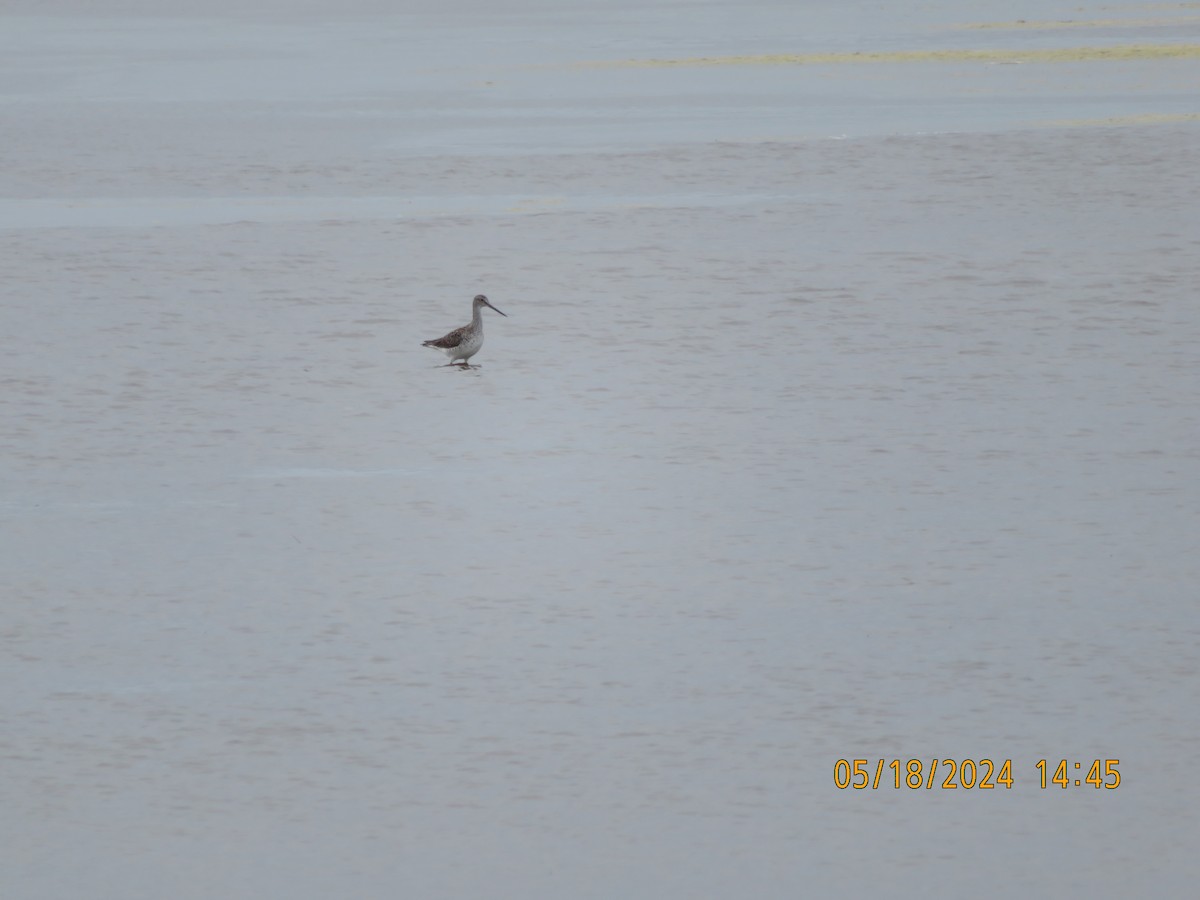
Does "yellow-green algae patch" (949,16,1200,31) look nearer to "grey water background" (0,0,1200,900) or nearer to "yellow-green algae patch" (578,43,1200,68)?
"yellow-green algae patch" (578,43,1200,68)

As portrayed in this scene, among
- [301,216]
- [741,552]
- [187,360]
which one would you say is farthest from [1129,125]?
[741,552]

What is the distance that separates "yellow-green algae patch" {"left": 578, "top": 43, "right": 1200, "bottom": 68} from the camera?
78.7 ft

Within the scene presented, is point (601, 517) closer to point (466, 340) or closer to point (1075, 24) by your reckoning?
point (466, 340)

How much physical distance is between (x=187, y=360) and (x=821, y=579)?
4.52 metres

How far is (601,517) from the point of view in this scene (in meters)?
8.22

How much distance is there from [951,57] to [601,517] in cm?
1735

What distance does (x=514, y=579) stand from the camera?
7441mm

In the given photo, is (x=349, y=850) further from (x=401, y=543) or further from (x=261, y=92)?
(x=261, y=92)

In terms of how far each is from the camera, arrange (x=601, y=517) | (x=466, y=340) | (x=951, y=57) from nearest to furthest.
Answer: (x=601, y=517), (x=466, y=340), (x=951, y=57)

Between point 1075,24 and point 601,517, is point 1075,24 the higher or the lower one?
the higher one

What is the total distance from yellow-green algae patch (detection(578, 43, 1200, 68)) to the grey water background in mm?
6244
